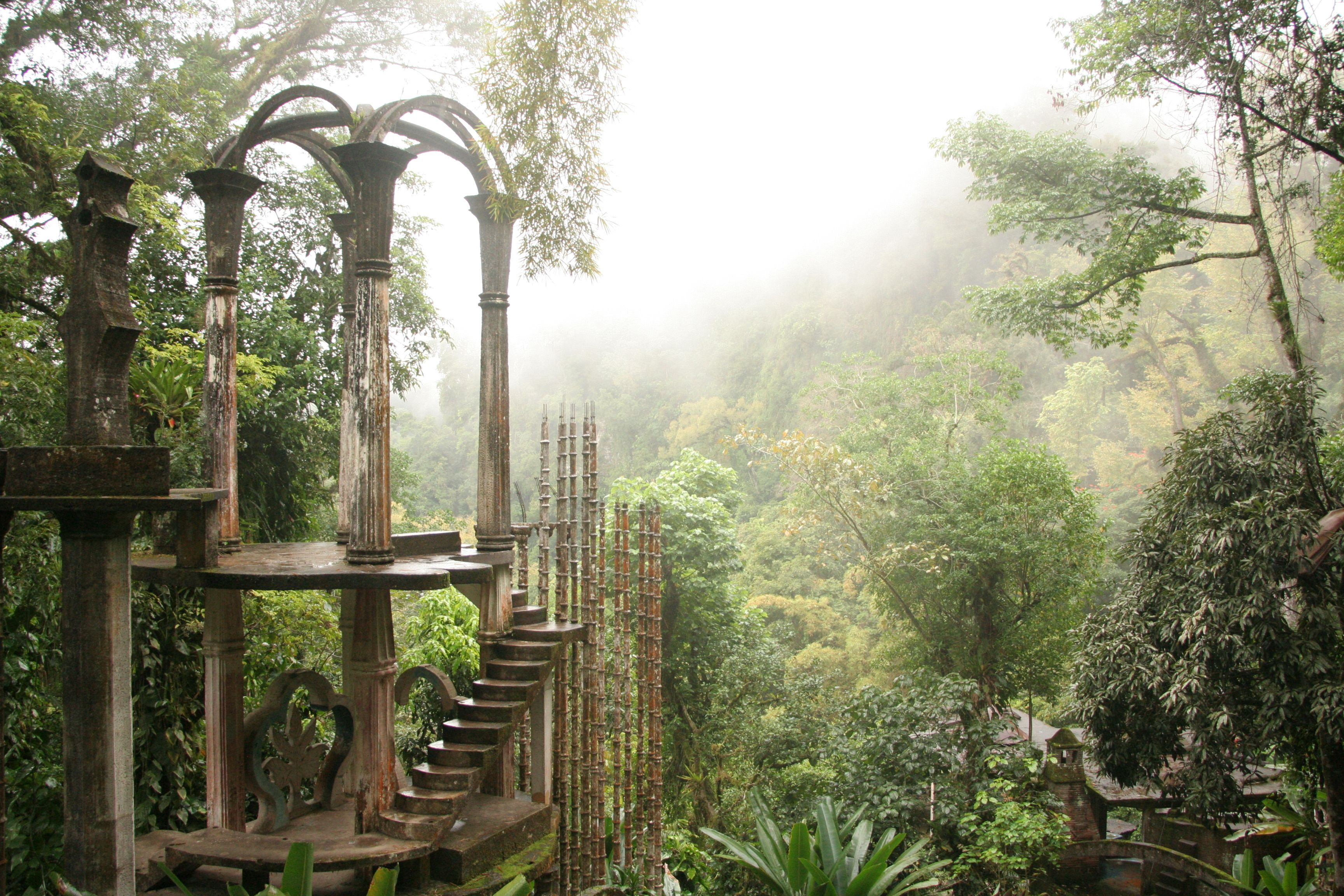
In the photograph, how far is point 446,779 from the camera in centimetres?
334

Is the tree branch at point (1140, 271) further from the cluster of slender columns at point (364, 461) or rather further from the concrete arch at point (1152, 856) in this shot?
the cluster of slender columns at point (364, 461)

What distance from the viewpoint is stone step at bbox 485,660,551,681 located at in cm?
388

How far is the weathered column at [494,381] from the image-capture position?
4.12m

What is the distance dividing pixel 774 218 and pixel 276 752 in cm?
2817

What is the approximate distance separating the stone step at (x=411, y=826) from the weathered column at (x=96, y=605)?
904 mm

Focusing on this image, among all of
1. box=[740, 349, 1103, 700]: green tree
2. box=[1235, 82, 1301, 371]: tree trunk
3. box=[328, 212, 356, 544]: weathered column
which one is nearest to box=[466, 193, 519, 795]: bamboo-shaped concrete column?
box=[328, 212, 356, 544]: weathered column

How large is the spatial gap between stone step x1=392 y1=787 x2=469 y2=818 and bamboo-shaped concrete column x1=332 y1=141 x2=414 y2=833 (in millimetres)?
55

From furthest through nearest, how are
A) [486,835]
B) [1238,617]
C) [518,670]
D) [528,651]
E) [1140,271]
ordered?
[1140,271] → [1238,617] → [528,651] → [518,670] → [486,835]

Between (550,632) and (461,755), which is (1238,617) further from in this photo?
(461,755)

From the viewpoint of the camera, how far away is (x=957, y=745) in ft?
22.2

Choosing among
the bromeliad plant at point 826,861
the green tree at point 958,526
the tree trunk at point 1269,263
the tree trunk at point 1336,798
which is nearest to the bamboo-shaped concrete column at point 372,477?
the bromeliad plant at point 826,861

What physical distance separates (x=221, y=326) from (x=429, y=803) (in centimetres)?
235

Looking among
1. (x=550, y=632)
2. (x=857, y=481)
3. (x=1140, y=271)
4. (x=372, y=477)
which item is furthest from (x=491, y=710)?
(x=857, y=481)

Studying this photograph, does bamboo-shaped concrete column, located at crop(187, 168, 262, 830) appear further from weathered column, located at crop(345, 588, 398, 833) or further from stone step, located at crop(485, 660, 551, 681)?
stone step, located at crop(485, 660, 551, 681)
